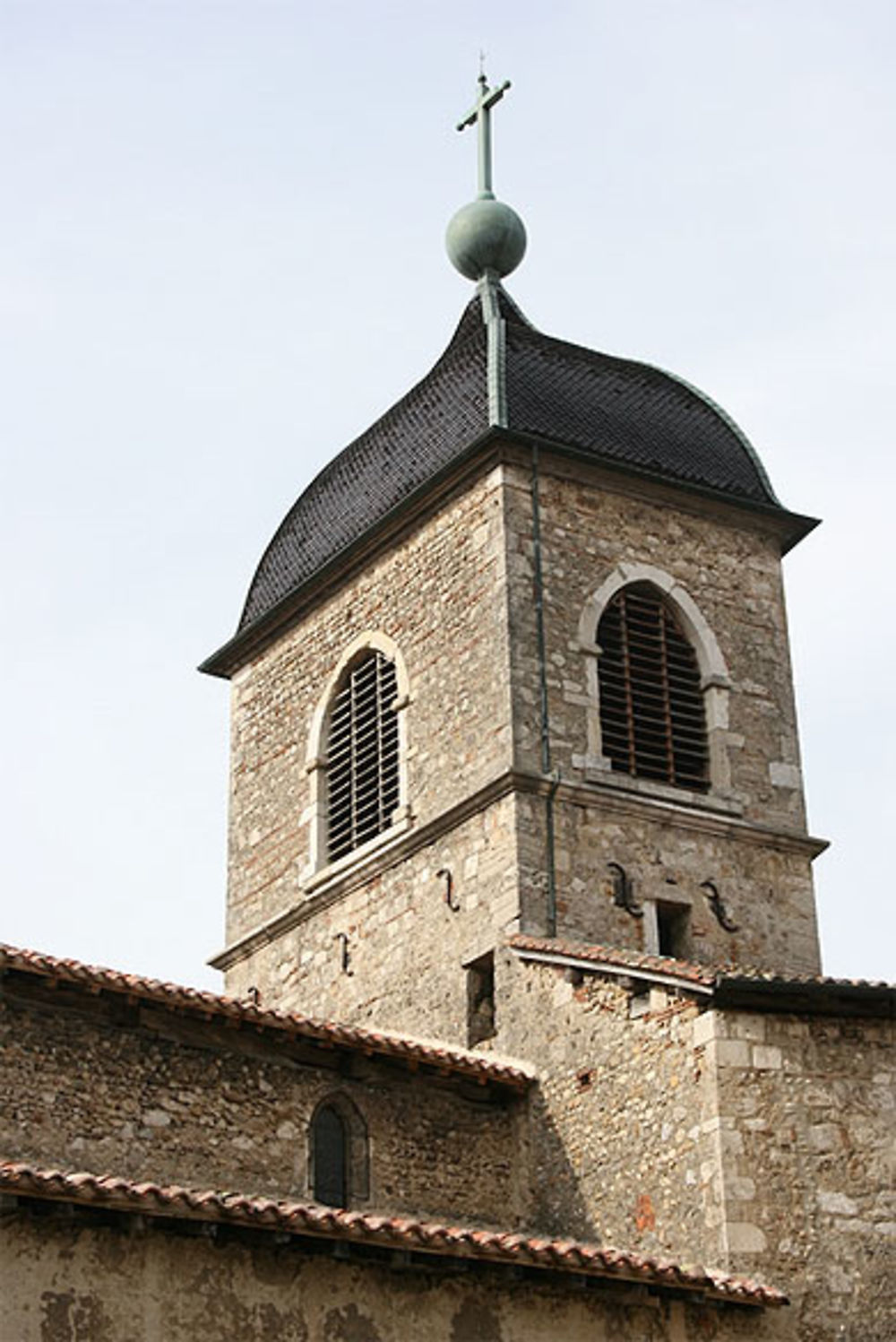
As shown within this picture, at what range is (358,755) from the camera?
23219mm

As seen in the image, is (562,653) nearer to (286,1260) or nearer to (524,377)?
(524,377)

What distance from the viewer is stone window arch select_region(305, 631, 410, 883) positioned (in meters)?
22.6

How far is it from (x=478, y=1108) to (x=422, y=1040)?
1.81 m

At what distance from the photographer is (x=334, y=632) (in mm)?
24172

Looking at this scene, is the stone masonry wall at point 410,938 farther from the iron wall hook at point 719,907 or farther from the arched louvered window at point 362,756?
the iron wall hook at point 719,907

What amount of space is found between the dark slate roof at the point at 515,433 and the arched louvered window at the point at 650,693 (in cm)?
153

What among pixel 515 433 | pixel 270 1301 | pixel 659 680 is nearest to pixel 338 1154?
pixel 270 1301

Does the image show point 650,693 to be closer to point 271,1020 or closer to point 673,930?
point 673,930

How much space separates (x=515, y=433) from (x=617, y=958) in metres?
6.41

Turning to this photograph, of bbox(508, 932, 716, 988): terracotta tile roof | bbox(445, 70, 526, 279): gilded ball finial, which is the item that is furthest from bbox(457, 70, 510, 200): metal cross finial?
bbox(508, 932, 716, 988): terracotta tile roof

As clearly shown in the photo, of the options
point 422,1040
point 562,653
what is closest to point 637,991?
point 422,1040

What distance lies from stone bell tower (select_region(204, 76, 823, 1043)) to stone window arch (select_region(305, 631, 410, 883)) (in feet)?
0.11

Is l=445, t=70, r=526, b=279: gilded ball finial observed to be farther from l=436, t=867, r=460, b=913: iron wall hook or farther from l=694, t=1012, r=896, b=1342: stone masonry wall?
l=694, t=1012, r=896, b=1342: stone masonry wall

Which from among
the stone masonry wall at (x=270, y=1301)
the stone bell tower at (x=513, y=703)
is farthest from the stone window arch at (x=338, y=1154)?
the stone masonry wall at (x=270, y=1301)
